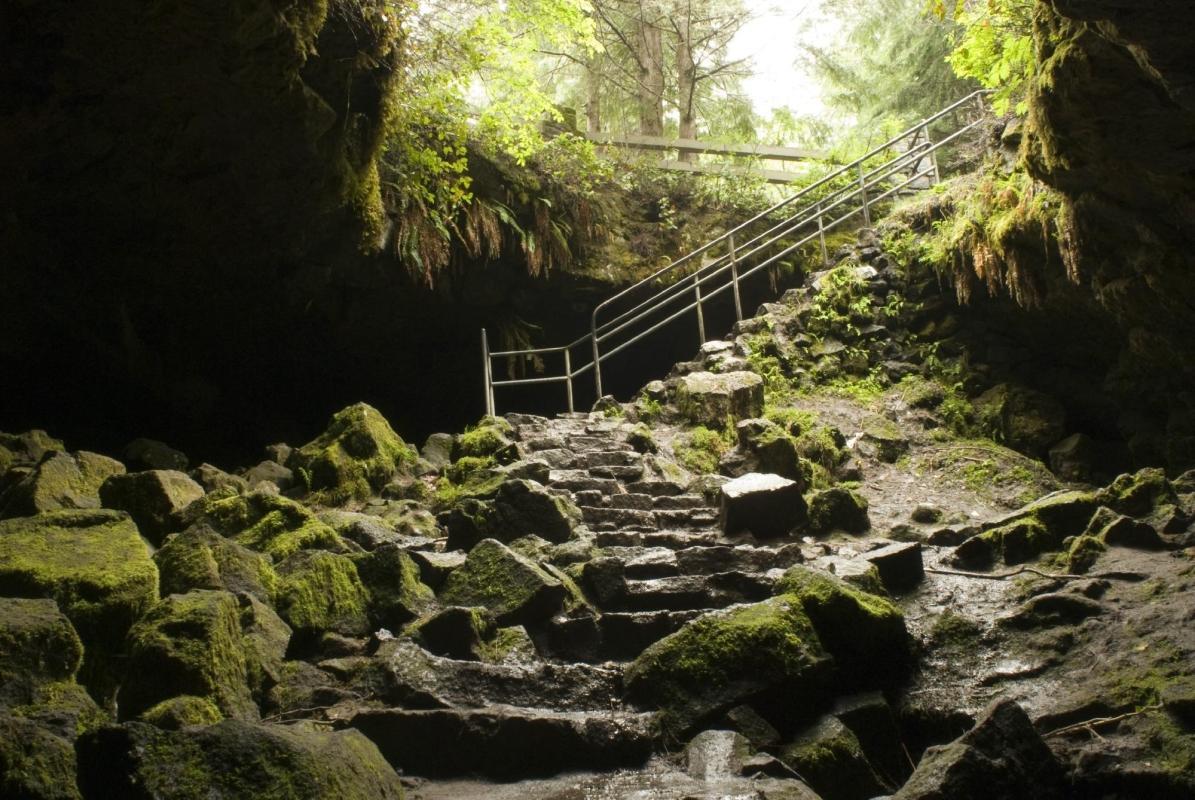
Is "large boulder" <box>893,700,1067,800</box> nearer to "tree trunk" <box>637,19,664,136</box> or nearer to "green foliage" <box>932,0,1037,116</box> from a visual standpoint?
"green foliage" <box>932,0,1037,116</box>

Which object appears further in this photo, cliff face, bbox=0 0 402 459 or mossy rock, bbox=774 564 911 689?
cliff face, bbox=0 0 402 459

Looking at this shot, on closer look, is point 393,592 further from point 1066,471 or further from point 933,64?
point 933,64

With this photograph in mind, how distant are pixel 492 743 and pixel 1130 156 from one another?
169 inches

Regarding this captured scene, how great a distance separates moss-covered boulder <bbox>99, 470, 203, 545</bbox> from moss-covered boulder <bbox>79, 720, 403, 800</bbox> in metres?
3.10

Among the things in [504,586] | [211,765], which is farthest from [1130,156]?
[211,765]

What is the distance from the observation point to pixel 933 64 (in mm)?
13609

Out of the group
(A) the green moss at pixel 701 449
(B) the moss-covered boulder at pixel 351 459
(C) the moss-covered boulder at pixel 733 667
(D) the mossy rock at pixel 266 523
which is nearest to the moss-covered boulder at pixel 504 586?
(C) the moss-covered boulder at pixel 733 667

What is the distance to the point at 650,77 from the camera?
1555 centimetres

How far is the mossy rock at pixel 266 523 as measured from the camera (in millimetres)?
5078

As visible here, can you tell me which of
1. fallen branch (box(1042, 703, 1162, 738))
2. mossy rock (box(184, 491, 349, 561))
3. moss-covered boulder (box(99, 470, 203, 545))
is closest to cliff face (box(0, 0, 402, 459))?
moss-covered boulder (box(99, 470, 203, 545))

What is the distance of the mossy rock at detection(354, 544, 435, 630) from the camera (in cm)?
438

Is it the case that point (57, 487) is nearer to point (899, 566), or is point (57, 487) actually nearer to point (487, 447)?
point (487, 447)

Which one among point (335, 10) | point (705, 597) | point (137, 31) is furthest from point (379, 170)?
point (705, 597)

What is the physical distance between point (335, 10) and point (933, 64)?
414 inches
